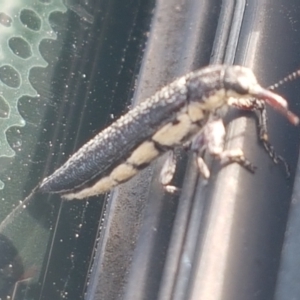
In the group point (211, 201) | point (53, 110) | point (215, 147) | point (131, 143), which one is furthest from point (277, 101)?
point (53, 110)

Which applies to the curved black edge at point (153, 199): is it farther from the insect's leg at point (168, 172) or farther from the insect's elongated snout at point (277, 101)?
the insect's elongated snout at point (277, 101)

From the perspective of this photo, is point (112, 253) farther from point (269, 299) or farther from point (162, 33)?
point (162, 33)

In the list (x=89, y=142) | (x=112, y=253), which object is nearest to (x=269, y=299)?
(x=112, y=253)

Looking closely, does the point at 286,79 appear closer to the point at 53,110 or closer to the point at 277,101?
the point at 277,101

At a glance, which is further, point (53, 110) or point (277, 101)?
point (53, 110)

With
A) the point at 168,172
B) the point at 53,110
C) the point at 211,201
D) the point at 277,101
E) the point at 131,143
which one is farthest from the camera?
the point at 53,110

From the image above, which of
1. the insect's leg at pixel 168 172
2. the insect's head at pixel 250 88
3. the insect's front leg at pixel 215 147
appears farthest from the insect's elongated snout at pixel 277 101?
the insect's leg at pixel 168 172
